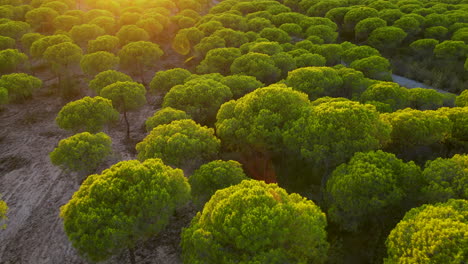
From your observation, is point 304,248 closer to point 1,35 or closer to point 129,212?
point 129,212

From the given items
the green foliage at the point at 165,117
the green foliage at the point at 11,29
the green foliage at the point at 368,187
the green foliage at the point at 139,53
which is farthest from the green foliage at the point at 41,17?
the green foliage at the point at 368,187

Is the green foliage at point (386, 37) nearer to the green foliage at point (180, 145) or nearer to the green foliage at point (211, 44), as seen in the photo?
the green foliage at point (211, 44)

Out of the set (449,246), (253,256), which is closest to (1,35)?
(253,256)

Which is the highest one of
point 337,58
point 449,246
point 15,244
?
point 449,246

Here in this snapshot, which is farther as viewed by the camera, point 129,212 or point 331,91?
point 331,91

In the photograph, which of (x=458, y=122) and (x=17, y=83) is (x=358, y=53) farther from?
(x=17, y=83)

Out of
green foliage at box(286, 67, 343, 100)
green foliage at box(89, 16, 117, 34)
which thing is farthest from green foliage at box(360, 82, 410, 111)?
green foliage at box(89, 16, 117, 34)

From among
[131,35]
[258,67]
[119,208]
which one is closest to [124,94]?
[258,67]

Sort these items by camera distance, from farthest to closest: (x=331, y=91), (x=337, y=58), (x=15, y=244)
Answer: (x=337, y=58) < (x=331, y=91) < (x=15, y=244)
